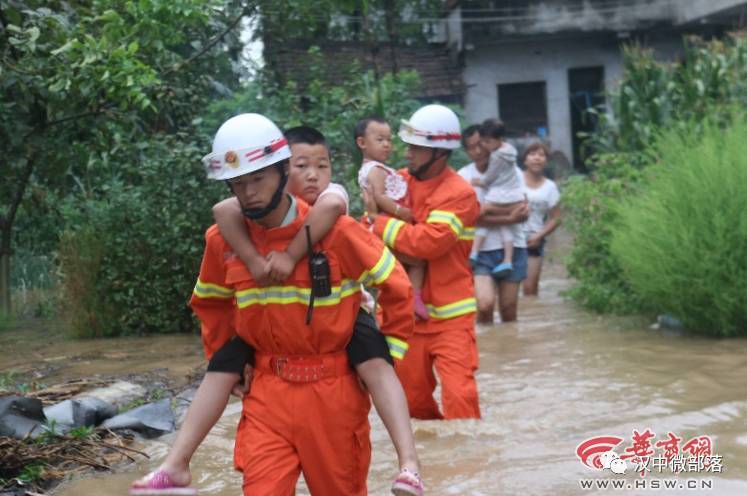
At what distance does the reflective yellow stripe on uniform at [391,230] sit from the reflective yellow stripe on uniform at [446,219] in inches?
6.7

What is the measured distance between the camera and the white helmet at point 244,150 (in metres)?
4.05

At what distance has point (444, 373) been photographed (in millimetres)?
6305

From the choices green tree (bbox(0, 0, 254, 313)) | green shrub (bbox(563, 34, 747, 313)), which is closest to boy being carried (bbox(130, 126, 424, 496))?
green tree (bbox(0, 0, 254, 313))

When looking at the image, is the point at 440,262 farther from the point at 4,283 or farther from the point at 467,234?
the point at 4,283

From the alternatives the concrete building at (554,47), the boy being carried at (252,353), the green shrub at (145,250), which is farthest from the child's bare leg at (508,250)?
the concrete building at (554,47)

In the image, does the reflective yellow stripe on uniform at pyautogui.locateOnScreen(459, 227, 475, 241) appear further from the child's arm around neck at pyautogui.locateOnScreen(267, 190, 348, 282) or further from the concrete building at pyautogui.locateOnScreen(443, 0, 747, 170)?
the concrete building at pyautogui.locateOnScreen(443, 0, 747, 170)

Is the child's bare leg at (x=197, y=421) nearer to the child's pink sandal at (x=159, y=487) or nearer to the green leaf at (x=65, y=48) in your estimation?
the child's pink sandal at (x=159, y=487)

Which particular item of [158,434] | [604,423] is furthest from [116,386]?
[604,423]

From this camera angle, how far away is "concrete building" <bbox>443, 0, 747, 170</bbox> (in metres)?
26.0

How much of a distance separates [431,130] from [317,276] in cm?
252

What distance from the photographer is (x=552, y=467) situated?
574cm

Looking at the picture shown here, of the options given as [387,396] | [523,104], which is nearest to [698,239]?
[387,396]

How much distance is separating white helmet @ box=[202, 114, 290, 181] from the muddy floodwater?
2155 mm

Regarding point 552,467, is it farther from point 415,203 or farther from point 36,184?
point 36,184
